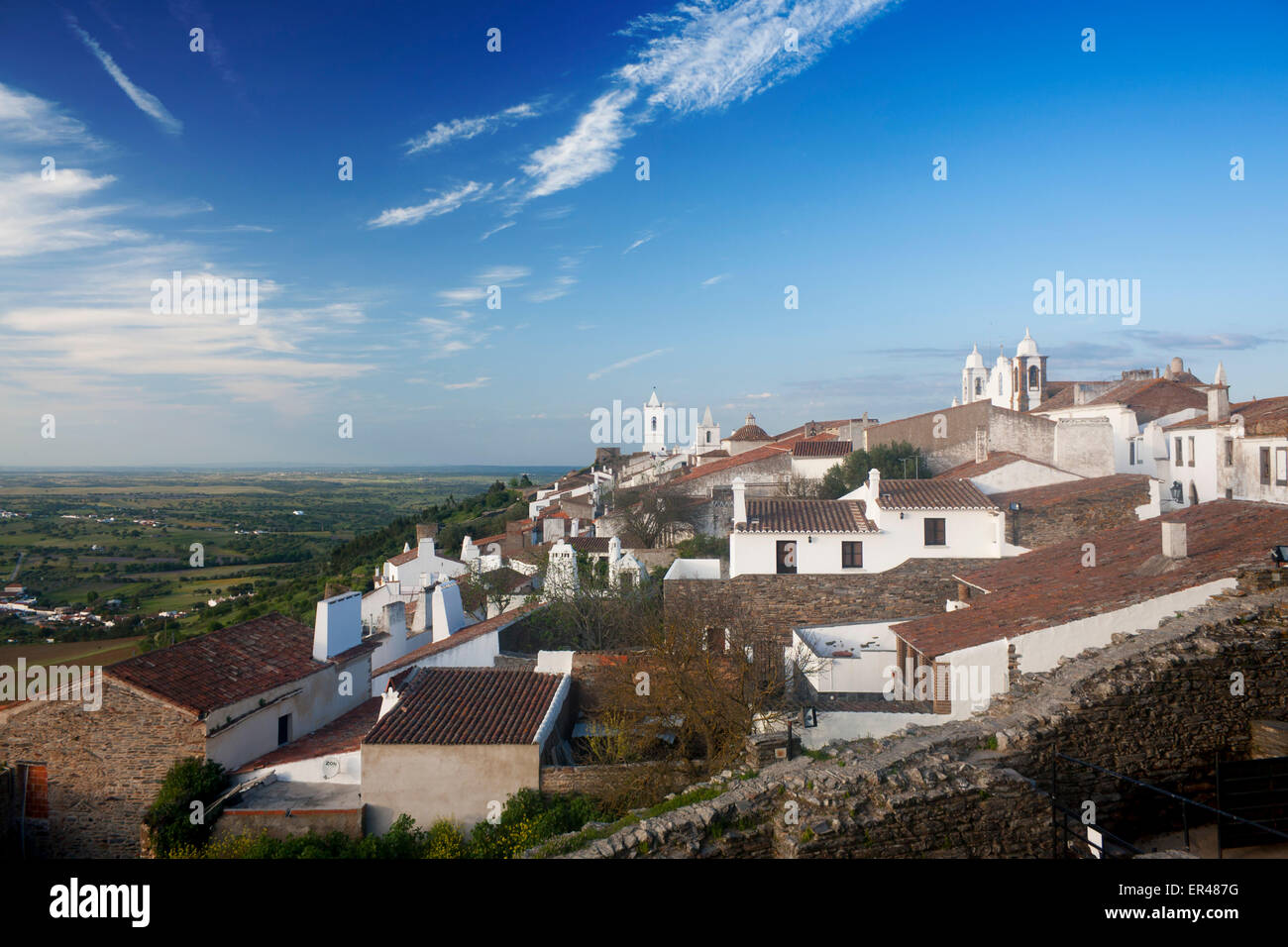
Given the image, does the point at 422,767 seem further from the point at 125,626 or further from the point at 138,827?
the point at 125,626

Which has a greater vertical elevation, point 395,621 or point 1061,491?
point 1061,491

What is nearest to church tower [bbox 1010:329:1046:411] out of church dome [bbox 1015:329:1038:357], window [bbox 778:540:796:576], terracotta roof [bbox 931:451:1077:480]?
church dome [bbox 1015:329:1038:357]

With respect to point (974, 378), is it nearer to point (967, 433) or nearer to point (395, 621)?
point (967, 433)

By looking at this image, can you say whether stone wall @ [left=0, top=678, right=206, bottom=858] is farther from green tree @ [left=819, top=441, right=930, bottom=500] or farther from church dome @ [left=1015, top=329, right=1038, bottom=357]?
church dome @ [left=1015, top=329, right=1038, bottom=357]

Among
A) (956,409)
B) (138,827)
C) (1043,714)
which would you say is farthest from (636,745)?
(956,409)

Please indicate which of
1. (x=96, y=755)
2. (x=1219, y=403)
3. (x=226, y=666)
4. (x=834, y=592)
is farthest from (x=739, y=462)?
(x=96, y=755)

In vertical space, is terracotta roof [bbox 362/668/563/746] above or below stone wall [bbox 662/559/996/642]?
below
